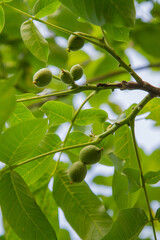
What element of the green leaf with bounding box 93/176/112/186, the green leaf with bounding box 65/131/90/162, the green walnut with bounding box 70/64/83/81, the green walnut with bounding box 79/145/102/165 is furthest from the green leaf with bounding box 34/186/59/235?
the green leaf with bounding box 93/176/112/186

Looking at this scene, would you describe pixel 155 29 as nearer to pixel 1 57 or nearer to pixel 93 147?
pixel 93 147

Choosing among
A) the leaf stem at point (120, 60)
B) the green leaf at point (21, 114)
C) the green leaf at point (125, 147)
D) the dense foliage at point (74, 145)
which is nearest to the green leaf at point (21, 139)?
the dense foliage at point (74, 145)

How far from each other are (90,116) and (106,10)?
0.70 m

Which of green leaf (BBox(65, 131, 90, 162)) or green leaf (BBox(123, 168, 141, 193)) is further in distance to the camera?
green leaf (BBox(65, 131, 90, 162))

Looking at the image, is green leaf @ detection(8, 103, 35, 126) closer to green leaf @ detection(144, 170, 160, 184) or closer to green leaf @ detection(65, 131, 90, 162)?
green leaf @ detection(65, 131, 90, 162)

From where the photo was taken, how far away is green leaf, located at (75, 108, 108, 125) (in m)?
1.74

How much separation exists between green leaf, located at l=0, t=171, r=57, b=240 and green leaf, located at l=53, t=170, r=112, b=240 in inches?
7.1

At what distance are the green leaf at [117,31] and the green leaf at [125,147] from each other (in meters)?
0.48

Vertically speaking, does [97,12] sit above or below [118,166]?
above

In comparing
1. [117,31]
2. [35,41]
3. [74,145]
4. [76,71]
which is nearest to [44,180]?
[74,145]

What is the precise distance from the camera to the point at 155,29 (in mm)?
2213

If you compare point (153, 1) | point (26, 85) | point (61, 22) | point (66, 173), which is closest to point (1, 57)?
point (26, 85)

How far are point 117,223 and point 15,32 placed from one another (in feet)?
6.56

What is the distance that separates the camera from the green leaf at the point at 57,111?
66.8 inches
